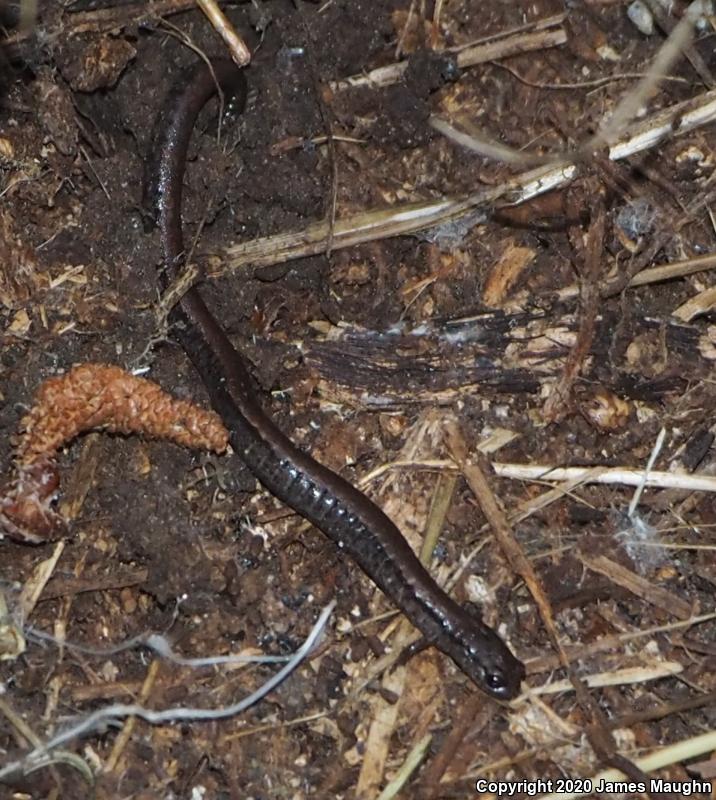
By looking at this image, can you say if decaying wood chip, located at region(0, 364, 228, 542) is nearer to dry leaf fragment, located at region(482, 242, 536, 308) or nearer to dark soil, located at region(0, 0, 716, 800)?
dark soil, located at region(0, 0, 716, 800)

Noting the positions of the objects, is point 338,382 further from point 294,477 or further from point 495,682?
point 495,682

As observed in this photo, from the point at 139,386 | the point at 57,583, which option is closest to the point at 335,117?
the point at 139,386

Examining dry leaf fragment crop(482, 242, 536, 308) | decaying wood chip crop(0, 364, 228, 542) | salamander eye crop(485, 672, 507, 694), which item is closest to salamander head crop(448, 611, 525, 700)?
salamander eye crop(485, 672, 507, 694)

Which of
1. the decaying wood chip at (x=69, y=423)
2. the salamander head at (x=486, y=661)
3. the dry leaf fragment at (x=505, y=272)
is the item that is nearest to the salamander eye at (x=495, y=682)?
the salamander head at (x=486, y=661)

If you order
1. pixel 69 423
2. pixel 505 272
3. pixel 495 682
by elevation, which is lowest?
pixel 495 682

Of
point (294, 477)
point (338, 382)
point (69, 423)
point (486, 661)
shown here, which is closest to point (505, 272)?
point (338, 382)

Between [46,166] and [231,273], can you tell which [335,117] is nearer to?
[231,273]

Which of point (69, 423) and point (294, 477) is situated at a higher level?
point (69, 423)

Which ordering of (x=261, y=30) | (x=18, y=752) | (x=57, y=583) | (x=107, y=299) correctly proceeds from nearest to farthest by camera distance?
1. (x=18, y=752)
2. (x=57, y=583)
3. (x=107, y=299)
4. (x=261, y=30)
